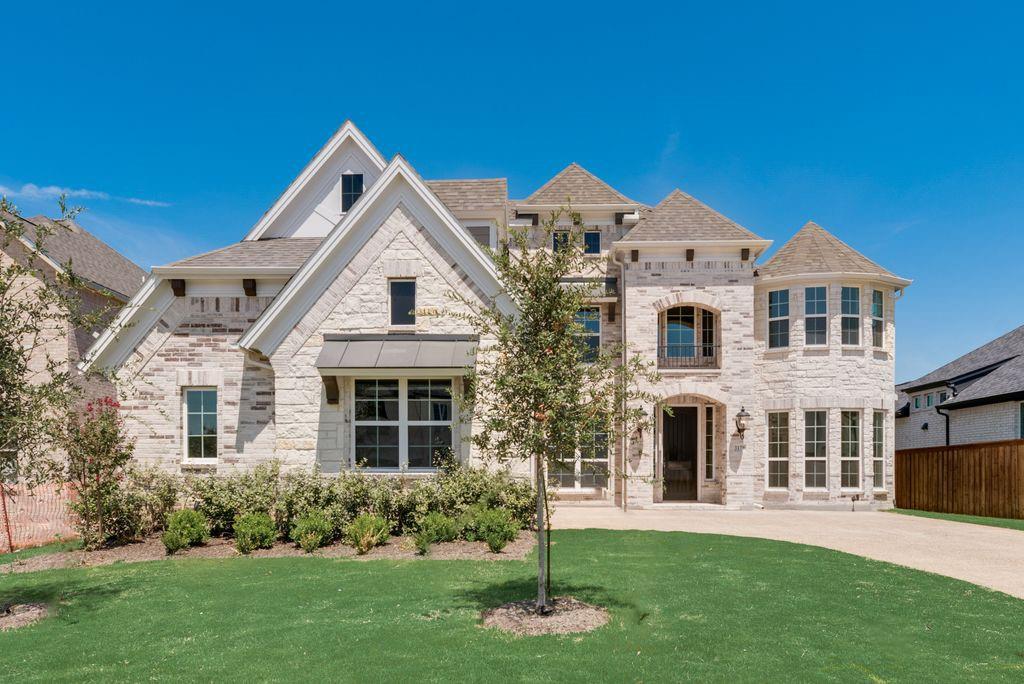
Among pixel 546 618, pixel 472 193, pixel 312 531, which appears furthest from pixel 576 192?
pixel 546 618

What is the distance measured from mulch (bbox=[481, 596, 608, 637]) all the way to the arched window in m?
12.1

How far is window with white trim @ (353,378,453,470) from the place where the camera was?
13.7 meters

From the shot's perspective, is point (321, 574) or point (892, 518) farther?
point (892, 518)

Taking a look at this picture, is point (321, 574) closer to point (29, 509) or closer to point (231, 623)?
point (231, 623)

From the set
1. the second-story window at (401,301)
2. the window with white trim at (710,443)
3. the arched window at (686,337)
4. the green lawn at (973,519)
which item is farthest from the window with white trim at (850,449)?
the second-story window at (401,301)

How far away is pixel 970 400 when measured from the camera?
20594 millimetres

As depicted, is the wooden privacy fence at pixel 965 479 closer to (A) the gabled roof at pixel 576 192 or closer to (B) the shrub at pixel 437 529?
(A) the gabled roof at pixel 576 192

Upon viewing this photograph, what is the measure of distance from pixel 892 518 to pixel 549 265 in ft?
51.3

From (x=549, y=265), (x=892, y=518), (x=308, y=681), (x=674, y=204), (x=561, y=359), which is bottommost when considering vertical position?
(x=892, y=518)

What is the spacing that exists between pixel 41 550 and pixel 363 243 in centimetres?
950

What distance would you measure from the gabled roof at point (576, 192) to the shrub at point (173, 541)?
48.6ft


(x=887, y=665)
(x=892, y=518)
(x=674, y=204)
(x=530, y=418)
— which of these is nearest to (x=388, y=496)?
(x=530, y=418)

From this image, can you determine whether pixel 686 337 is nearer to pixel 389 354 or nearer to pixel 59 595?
pixel 389 354

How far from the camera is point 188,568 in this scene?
35.2ft
